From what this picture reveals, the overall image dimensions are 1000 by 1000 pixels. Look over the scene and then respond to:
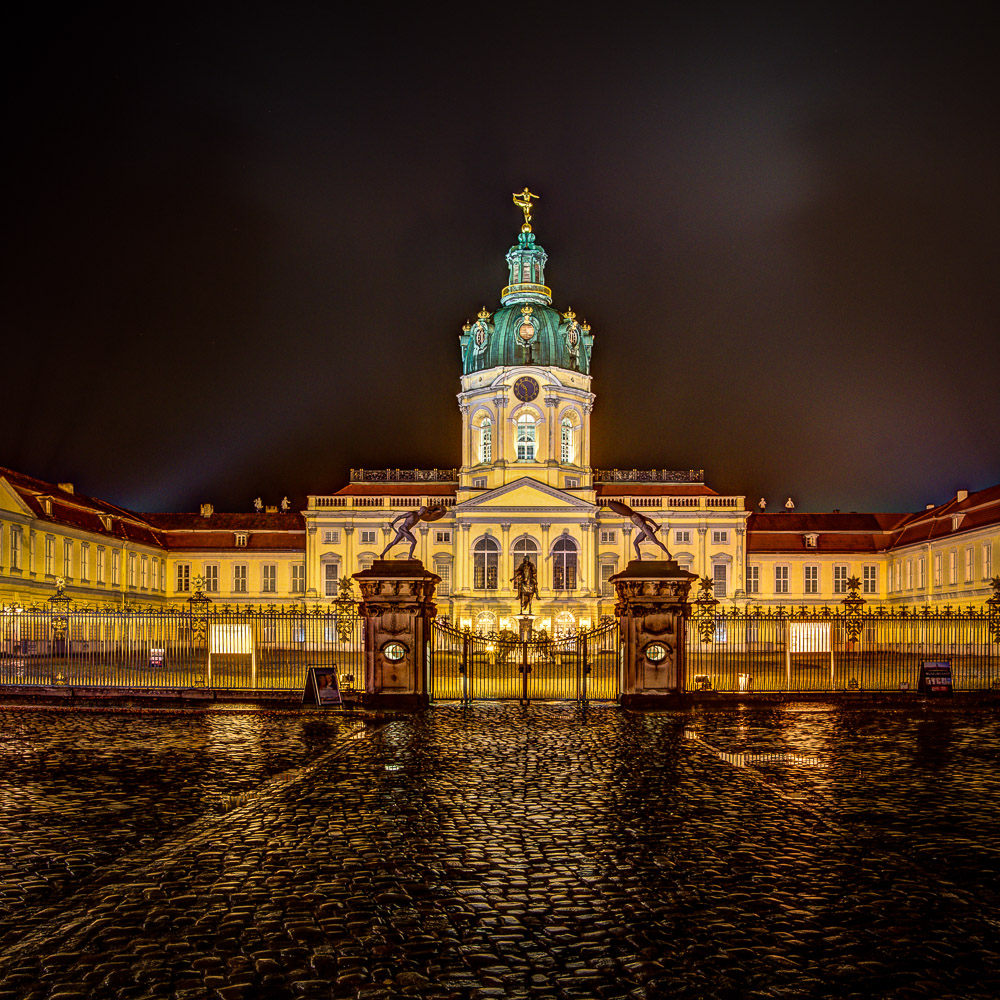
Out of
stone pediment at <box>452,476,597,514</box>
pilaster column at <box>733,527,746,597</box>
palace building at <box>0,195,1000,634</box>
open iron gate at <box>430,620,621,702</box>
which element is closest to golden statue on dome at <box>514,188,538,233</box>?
palace building at <box>0,195,1000,634</box>

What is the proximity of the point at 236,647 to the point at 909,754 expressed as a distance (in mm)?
16059

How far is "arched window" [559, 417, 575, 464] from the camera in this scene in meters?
65.9

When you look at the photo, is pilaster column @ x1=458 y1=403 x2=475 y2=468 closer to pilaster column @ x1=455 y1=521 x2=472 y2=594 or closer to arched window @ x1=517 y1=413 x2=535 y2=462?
arched window @ x1=517 y1=413 x2=535 y2=462

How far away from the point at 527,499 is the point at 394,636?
4278cm

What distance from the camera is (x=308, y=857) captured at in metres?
7.74

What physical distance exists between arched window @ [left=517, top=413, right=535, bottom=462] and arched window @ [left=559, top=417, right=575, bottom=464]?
189cm

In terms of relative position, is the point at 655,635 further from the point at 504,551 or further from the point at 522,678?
the point at 504,551

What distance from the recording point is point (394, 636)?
18672 millimetres

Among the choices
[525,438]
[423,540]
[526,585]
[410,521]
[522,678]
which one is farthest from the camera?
[525,438]

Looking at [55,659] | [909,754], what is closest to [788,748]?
[909,754]

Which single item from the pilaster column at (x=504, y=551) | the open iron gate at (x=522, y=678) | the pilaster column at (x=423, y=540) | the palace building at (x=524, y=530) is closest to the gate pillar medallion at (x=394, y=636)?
the open iron gate at (x=522, y=678)

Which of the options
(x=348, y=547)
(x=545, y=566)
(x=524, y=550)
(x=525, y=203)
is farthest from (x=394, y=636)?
Answer: (x=525, y=203)

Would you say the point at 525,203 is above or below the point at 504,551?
above

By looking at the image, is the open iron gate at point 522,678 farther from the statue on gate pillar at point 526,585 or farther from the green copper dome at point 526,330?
the green copper dome at point 526,330
